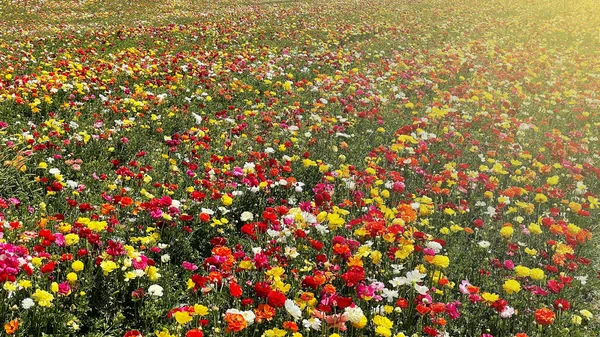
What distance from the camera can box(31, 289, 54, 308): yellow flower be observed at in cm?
321

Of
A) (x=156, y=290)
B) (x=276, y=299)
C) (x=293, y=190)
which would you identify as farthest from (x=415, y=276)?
(x=293, y=190)

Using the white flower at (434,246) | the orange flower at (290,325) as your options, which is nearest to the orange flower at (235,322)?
the orange flower at (290,325)

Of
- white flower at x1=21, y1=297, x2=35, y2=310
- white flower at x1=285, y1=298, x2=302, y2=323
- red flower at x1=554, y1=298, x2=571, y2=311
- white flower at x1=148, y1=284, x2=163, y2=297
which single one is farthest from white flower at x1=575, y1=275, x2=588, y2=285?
white flower at x1=21, y1=297, x2=35, y2=310

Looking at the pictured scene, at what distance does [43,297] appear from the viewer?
3.23 metres

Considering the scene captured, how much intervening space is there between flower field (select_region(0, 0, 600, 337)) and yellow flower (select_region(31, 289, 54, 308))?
3cm

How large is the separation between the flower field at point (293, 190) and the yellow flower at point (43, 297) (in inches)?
1.1

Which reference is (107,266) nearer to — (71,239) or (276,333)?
(71,239)

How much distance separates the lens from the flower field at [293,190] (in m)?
3.69

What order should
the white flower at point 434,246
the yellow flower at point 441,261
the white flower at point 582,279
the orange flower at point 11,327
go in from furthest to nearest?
1. the white flower at point 582,279
2. the white flower at point 434,246
3. the yellow flower at point 441,261
4. the orange flower at point 11,327

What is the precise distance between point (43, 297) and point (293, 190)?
3.29 metres

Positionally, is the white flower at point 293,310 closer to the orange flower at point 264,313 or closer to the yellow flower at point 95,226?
the orange flower at point 264,313

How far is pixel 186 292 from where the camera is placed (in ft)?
13.2

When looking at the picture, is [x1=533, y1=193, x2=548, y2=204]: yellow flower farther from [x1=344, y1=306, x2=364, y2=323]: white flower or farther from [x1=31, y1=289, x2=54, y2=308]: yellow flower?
[x1=31, y1=289, x2=54, y2=308]: yellow flower

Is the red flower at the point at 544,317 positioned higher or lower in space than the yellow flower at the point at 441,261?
lower
